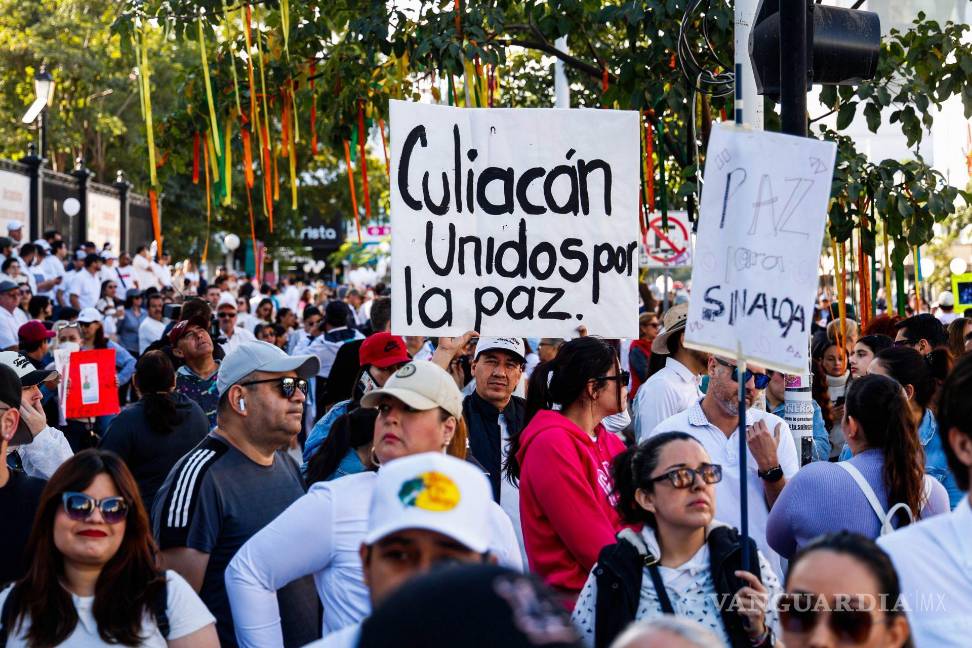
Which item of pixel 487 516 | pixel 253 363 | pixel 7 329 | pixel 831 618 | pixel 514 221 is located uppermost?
pixel 514 221

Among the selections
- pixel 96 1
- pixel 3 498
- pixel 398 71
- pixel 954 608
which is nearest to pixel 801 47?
pixel 954 608

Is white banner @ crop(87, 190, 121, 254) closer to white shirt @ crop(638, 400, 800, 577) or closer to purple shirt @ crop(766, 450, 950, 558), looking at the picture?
white shirt @ crop(638, 400, 800, 577)

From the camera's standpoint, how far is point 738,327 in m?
4.62

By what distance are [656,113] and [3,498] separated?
600 centimetres

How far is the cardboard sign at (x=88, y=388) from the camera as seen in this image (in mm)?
9359

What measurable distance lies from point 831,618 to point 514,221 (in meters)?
3.73

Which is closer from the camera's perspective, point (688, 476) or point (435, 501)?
point (435, 501)

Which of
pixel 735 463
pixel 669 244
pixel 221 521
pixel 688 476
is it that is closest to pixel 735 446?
pixel 735 463

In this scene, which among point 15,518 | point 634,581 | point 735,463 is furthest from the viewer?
point 735,463

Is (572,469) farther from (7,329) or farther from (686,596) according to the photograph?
(7,329)

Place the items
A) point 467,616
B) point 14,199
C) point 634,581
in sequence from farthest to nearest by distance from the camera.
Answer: point 14,199, point 634,581, point 467,616

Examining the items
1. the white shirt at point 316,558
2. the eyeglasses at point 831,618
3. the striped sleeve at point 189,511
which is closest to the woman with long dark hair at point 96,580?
the white shirt at point 316,558

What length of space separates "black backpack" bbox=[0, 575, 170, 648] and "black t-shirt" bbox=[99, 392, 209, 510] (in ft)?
8.90

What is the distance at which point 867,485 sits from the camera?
4.71 m
